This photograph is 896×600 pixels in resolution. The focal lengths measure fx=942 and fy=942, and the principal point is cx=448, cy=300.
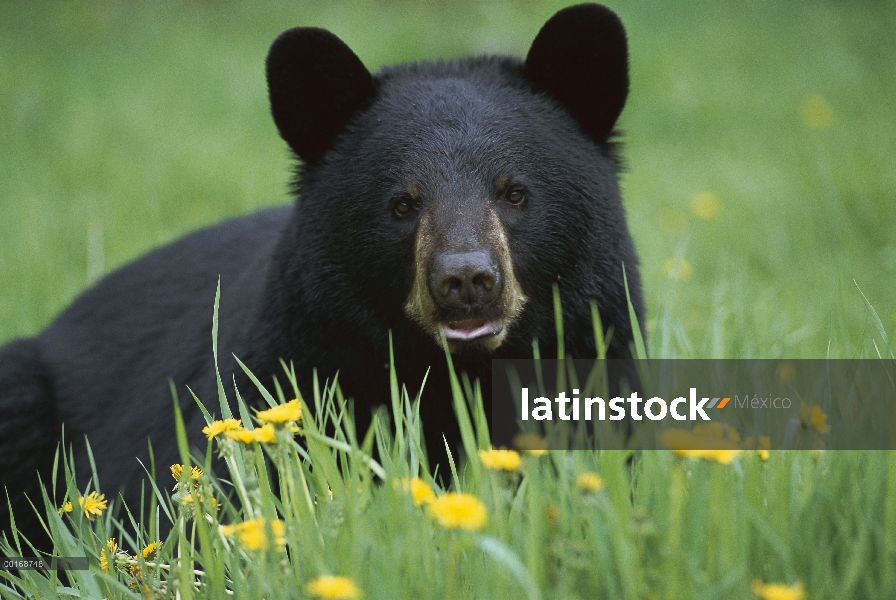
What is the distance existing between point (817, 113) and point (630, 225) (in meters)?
2.61

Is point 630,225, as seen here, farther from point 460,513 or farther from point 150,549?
point 460,513

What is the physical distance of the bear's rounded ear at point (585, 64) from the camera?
309 centimetres

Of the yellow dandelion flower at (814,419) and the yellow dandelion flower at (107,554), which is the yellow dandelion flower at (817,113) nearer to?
the yellow dandelion flower at (814,419)

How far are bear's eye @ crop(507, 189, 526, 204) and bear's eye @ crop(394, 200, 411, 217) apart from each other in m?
0.32

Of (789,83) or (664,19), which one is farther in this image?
(664,19)

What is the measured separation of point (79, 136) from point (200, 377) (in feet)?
17.4

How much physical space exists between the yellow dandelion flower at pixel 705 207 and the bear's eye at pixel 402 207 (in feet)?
12.3

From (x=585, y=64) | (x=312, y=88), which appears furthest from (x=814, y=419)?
(x=312, y=88)

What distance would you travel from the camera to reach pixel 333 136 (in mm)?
3246

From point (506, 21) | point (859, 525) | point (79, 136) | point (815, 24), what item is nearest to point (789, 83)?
point (815, 24)

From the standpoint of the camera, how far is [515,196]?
3.00 m

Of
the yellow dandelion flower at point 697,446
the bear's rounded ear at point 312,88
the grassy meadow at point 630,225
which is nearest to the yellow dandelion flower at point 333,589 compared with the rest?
the grassy meadow at point 630,225

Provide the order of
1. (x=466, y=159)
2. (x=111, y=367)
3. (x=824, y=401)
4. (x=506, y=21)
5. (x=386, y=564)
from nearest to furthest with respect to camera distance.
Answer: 1. (x=386, y=564)
2. (x=824, y=401)
3. (x=466, y=159)
4. (x=111, y=367)
5. (x=506, y=21)

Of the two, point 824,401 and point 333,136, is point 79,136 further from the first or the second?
point 824,401
